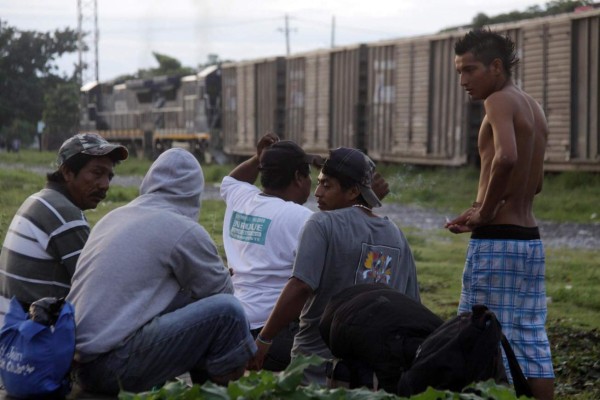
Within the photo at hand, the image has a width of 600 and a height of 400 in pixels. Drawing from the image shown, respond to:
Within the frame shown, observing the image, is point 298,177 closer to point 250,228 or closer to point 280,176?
point 280,176

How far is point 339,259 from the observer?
4.82 metres

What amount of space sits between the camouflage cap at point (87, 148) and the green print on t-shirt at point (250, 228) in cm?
74

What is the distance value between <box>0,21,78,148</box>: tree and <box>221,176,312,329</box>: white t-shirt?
3353cm

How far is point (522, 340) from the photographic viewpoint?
16.6ft

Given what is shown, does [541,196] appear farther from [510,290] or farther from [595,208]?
[510,290]

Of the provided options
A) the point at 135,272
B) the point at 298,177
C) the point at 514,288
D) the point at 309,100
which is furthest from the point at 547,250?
the point at 309,100

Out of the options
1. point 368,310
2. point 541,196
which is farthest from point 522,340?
point 541,196

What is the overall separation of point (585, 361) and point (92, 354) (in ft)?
12.1

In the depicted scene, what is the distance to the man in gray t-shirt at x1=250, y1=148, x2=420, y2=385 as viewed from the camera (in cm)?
478

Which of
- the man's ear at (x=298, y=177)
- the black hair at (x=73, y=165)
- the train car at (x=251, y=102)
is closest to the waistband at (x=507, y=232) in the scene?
the man's ear at (x=298, y=177)

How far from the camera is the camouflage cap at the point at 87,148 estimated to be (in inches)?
208

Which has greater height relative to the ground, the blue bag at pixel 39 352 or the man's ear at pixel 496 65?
the man's ear at pixel 496 65

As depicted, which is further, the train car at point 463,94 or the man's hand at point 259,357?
the train car at point 463,94

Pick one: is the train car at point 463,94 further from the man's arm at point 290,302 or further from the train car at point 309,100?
the man's arm at point 290,302
